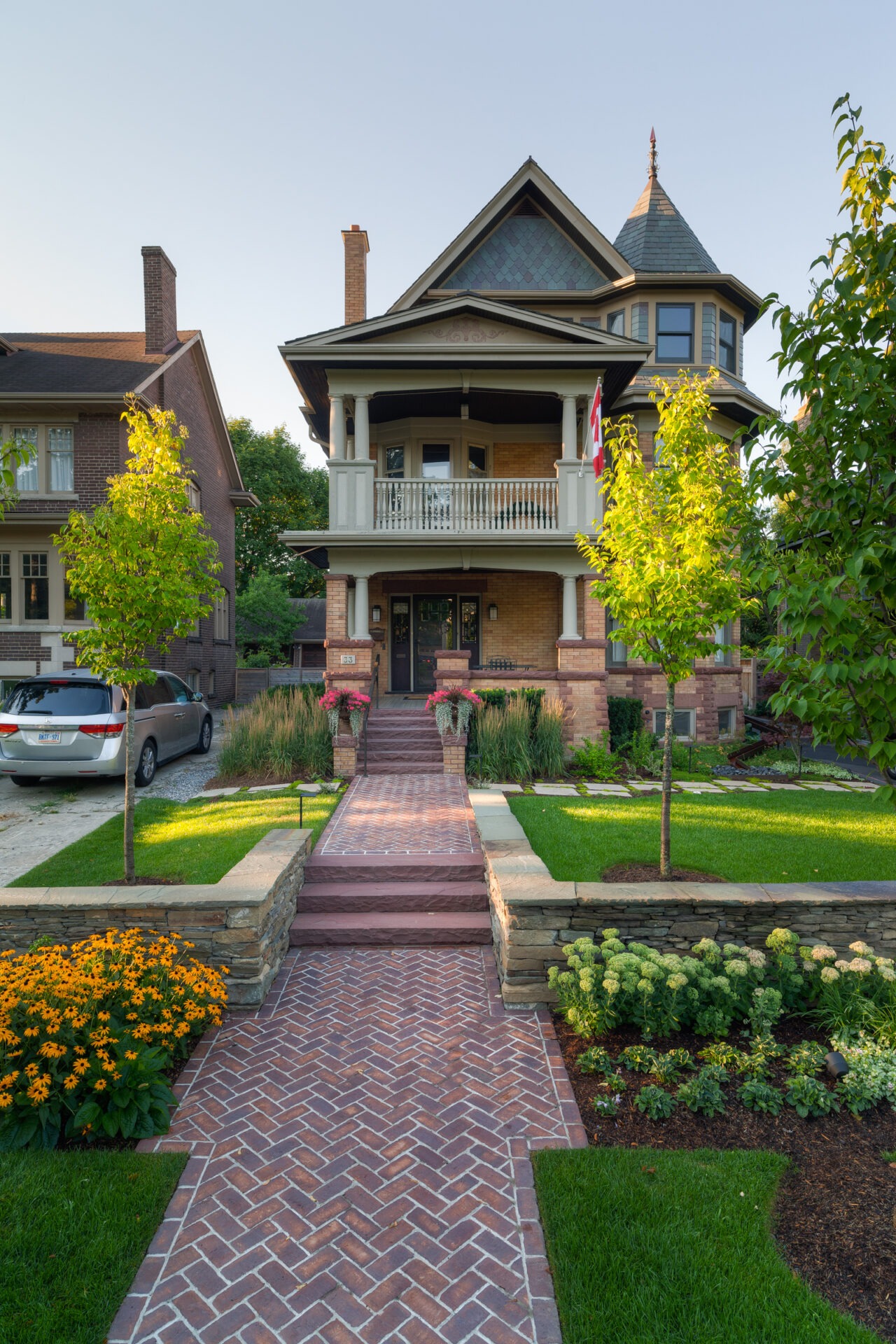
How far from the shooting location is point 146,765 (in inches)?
421

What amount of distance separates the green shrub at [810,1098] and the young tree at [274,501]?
3863 cm

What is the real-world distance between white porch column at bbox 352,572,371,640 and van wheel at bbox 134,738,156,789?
3953mm

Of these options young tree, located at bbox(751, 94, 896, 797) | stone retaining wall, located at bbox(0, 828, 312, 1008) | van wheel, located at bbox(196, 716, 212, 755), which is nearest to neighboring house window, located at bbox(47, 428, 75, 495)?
van wheel, located at bbox(196, 716, 212, 755)

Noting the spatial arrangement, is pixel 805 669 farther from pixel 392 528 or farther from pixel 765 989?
pixel 392 528

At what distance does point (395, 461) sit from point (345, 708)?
698 centimetres

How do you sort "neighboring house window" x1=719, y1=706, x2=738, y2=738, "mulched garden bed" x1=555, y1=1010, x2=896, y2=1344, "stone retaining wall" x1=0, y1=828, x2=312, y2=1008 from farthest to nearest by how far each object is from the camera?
1. "neighboring house window" x1=719, y1=706, x2=738, y2=738
2. "stone retaining wall" x1=0, y1=828, x2=312, y2=1008
3. "mulched garden bed" x1=555, y1=1010, x2=896, y2=1344

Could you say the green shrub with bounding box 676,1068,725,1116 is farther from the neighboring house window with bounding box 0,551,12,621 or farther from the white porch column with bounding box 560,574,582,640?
the neighboring house window with bounding box 0,551,12,621

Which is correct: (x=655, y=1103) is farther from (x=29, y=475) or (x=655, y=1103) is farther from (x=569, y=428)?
(x=29, y=475)

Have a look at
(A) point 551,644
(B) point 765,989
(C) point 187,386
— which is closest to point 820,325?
(B) point 765,989

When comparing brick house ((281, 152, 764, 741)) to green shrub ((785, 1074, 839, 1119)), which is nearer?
green shrub ((785, 1074, 839, 1119))

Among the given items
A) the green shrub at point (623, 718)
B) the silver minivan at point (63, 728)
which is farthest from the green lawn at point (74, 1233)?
the green shrub at point (623, 718)

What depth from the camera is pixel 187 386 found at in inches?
769

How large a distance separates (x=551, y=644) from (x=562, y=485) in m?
3.86

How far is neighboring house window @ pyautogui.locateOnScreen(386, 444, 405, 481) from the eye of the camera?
15.6 meters
